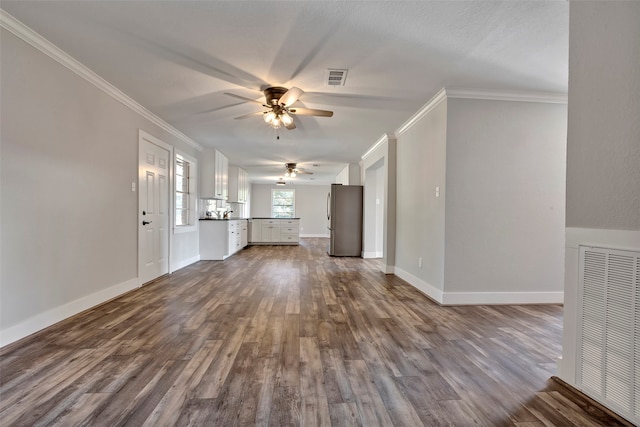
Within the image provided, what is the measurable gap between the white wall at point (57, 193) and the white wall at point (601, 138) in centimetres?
384

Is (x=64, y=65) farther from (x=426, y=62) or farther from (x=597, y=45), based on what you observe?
(x=597, y=45)

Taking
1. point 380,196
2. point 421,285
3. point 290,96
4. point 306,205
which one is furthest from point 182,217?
point 306,205

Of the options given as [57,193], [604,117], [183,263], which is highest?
[604,117]

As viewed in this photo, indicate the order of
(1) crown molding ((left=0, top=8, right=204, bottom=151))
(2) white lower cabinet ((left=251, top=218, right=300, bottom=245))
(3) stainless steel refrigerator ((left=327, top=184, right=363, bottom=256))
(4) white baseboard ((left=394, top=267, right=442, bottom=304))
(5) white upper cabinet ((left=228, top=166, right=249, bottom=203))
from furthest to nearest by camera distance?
(2) white lower cabinet ((left=251, top=218, right=300, bottom=245)) < (5) white upper cabinet ((left=228, top=166, right=249, bottom=203)) < (3) stainless steel refrigerator ((left=327, top=184, right=363, bottom=256)) < (4) white baseboard ((left=394, top=267, right=442, bottom=304)) < (1) crown molding ((left=0, top=8, right=204, bottom=151))

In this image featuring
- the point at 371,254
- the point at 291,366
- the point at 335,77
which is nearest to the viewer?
the point at 291,366

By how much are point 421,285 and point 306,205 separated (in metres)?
9.59

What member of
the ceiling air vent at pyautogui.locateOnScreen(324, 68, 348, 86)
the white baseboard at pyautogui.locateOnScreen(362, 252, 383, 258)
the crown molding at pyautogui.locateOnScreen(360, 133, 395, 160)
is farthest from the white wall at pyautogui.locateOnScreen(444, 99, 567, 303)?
the white baseboard at pyautogui.locateOnScreen(362, 252, 383, 258)

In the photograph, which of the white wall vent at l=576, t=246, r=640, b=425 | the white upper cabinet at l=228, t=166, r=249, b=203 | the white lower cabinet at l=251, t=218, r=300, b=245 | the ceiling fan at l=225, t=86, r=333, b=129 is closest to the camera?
the white wall vent at l=576, t=246, r=640, b=425

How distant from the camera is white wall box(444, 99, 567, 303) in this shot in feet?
11.0

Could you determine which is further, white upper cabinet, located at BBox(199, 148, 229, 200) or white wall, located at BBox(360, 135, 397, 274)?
white upper cabinet, located at BBox(199, 148, 229, 200)

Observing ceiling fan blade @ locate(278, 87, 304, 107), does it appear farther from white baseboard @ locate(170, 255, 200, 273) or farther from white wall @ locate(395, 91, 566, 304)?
white baseboard @ locate(170, 255, 200, 273)

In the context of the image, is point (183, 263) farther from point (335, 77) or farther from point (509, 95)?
point (509, 95)

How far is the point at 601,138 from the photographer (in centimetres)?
166

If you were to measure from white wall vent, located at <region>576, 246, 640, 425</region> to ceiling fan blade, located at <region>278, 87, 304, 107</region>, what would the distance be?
251 centimetres
